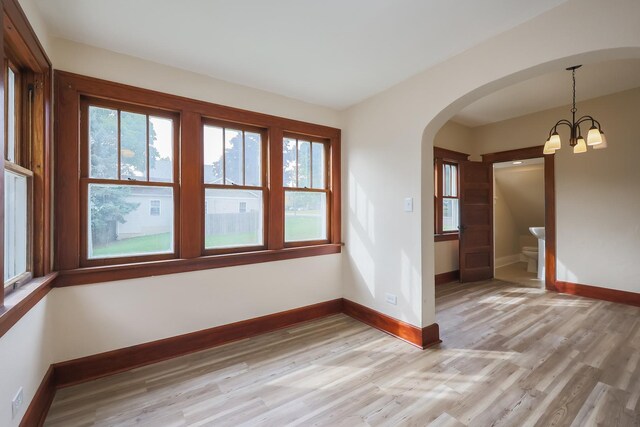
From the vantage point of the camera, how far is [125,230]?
231cm

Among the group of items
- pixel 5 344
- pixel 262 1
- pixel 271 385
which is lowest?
pixel 271 385

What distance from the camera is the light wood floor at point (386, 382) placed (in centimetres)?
172

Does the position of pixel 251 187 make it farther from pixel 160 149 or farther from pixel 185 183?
pixel 160 149

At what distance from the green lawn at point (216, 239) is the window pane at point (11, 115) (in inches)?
34.1

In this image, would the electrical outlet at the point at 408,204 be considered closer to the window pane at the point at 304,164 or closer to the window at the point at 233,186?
the window pane at the point at 304,164

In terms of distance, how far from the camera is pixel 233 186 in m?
2.80

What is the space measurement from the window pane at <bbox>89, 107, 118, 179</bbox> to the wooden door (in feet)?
15.9

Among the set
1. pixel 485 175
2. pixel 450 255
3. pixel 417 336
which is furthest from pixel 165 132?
pixel 485 175

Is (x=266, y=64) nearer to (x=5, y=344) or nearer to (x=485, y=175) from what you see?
(x=5, y=344)

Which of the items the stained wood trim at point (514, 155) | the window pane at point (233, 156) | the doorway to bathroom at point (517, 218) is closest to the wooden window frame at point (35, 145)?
the window pane at point (233, 156)

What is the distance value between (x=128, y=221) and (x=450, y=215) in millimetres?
4842

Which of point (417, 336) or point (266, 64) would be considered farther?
point (417, 336)

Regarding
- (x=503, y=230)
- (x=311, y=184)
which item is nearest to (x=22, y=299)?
(x=311, y=184)

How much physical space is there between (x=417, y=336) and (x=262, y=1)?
2964mm
